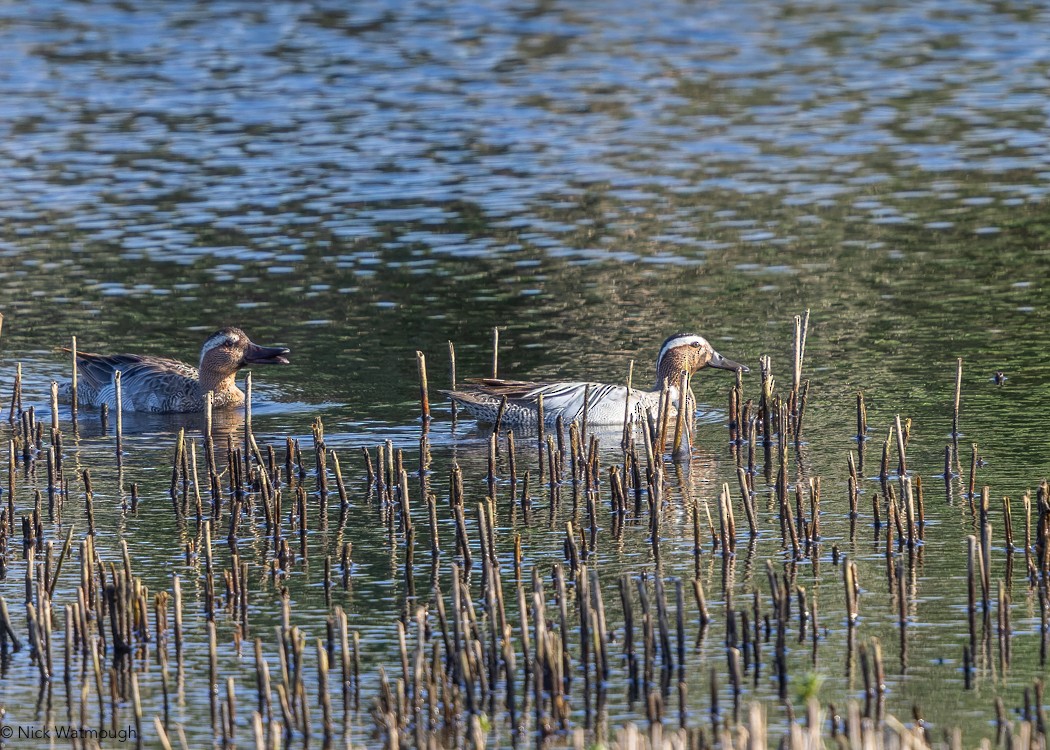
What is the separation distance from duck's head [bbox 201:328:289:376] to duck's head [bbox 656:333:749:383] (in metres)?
3.59

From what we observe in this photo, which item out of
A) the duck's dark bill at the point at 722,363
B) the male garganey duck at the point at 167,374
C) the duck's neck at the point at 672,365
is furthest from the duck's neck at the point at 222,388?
the duck's dark bill at the point at 722,363

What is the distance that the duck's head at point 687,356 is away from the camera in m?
15.5

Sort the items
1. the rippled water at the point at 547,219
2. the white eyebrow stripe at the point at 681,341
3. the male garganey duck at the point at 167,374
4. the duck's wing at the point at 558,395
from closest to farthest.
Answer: the rippled water at the point at 547,219 → the duck's wing at the point at 558,395 → the white eyebrow stripe at the point at 681,341 → the male garganey duck at the point at 167,374

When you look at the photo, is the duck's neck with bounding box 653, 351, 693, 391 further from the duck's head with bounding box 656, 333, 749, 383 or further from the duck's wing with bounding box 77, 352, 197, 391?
the duck's wing with bounding box 77, 352, 197, 391

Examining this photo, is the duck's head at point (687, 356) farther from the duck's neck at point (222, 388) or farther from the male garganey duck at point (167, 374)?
the duck's neck at point (222, 388)

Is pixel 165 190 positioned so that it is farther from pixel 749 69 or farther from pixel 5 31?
pixel 5 31

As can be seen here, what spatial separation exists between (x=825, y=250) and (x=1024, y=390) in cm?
624

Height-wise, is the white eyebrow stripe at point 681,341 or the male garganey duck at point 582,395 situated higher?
the white eyebrow stripe at point 681,341

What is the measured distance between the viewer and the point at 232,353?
664 inches

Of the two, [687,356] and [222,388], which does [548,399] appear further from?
[222,388]

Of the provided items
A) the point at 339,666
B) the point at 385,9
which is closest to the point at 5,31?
the point at 385,9

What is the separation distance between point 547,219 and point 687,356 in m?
8.17

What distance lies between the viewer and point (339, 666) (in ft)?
29.9

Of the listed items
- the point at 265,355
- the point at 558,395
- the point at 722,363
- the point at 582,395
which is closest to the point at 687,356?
the point at 722,363
